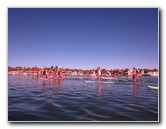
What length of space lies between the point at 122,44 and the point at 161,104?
4.50 ft

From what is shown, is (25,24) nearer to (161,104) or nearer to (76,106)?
(76,106)

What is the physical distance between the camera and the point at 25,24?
467 centimetres

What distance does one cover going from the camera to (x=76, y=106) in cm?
465

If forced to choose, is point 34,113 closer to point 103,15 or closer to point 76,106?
point 76,106

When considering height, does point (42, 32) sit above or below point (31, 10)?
below

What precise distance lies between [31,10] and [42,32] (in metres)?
0.47

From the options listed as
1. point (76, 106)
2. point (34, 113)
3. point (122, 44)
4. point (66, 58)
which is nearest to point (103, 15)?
Answer: point (122, 44)

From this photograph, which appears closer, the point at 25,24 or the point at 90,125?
the point at 90,125
